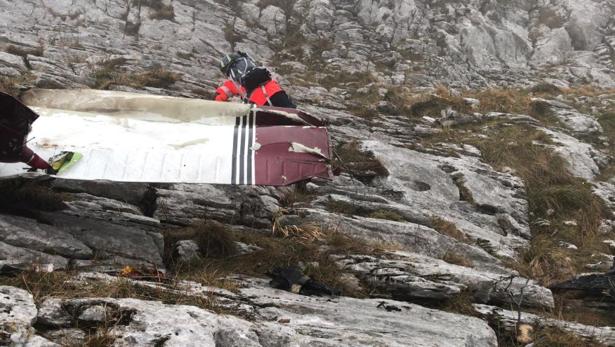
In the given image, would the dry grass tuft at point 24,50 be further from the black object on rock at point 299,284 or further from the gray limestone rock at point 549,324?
the gray limestone rock at point 549,324

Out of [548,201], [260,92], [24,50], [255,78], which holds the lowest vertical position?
[548,201]

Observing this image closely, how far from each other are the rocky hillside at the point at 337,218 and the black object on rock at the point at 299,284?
15cm

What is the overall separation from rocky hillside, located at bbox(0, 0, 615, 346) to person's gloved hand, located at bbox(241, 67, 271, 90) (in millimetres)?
1971

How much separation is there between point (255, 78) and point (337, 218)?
3.04 m

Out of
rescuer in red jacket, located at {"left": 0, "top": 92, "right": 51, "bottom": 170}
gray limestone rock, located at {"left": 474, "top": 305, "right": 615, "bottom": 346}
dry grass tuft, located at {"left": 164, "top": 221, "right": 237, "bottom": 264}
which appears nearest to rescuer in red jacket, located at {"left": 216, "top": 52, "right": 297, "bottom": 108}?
dry grass tuft, located at {"left": 164, "top": 221, "right": 237, "bottom": 264}

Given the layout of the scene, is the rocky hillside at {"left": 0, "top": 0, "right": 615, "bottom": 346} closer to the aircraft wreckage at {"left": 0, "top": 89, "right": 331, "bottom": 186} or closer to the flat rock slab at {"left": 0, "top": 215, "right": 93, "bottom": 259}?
the flat rock slab at {"left": 0, "top": 215, "right": 93, "bottom": 259}

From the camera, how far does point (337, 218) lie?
720 cm

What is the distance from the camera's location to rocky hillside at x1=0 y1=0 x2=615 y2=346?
3883 millimetres

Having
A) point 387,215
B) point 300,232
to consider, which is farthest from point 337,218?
point 387,215

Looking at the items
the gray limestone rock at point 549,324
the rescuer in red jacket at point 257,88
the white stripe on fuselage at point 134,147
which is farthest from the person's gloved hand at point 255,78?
the gray limestone rock at point 549,324

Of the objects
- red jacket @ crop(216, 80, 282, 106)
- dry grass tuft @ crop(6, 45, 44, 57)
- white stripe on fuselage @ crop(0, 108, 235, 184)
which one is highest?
dry grass tuft @ crop(6, 45, 44, 57)

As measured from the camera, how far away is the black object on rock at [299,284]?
499 cm

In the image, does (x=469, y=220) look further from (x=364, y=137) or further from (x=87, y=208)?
(x=87, y=208)

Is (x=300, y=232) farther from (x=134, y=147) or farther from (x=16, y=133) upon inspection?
(x=16, y=133)
